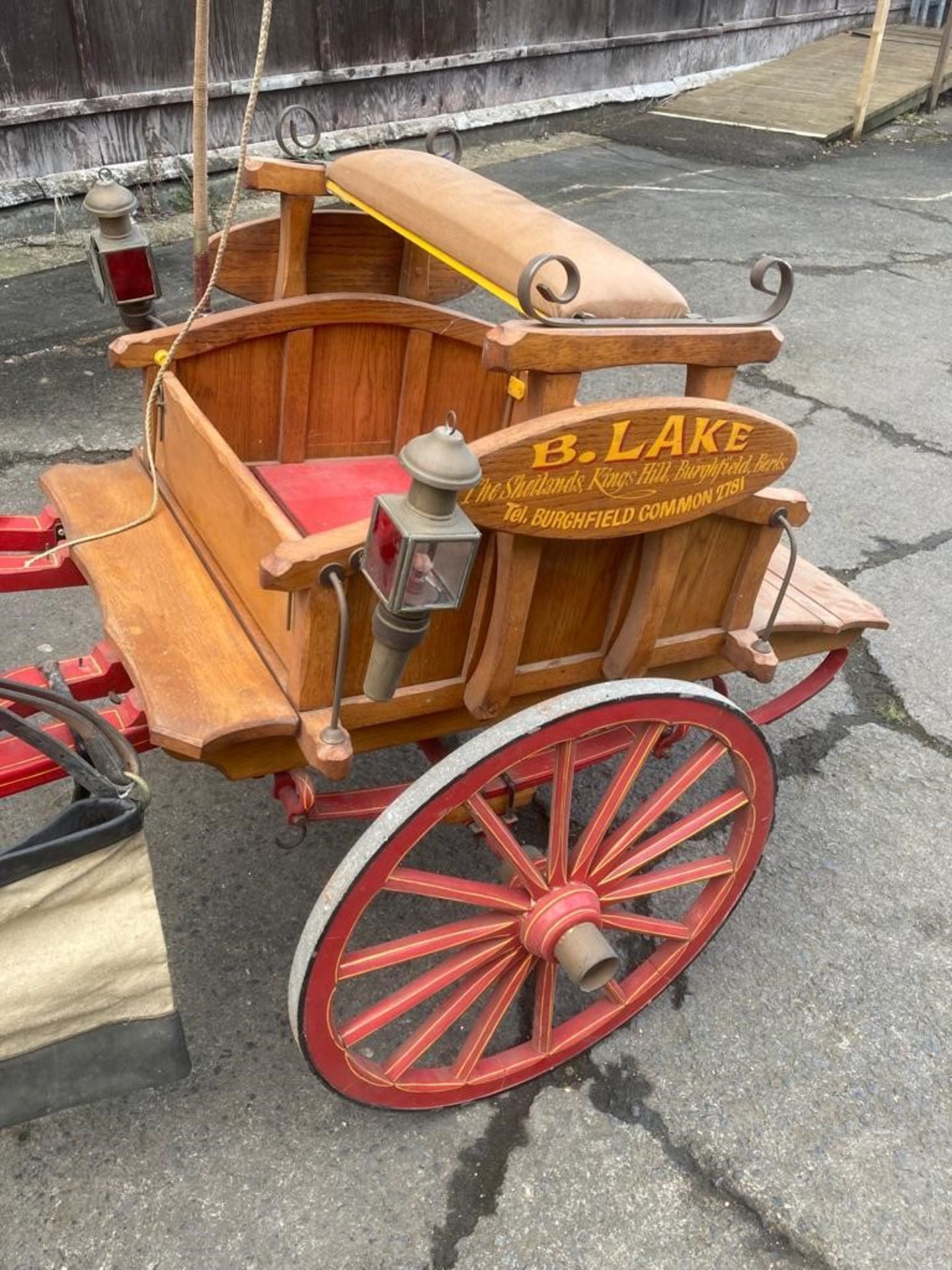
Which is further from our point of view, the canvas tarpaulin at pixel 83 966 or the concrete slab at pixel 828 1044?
the concrete slab at pixel 828 1044

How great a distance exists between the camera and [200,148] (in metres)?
2.15

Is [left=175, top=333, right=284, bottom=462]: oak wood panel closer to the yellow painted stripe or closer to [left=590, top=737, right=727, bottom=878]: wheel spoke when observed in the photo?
the yellow painted stripe

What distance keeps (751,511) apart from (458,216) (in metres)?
0.80

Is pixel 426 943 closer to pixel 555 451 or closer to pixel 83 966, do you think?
pixel 83 966

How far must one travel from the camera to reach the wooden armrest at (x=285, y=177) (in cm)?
252

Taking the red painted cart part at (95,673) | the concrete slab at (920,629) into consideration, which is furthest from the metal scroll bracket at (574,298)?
the concrete slab at (920,629)

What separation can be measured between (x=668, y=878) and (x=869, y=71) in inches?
370

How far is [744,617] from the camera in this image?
219 cm

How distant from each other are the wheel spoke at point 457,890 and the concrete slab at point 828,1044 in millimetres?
534

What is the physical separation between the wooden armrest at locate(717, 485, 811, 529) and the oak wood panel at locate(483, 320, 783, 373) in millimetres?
247

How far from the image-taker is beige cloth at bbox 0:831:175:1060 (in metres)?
1.50

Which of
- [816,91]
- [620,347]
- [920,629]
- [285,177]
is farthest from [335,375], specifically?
[816,91]

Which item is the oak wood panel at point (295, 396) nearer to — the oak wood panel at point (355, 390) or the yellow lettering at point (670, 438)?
the oak wood panel at point (355, 390)

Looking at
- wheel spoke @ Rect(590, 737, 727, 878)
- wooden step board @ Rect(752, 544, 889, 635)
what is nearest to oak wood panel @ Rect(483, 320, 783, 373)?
wooden step board @ Rect(752, 544, 889, 635)
